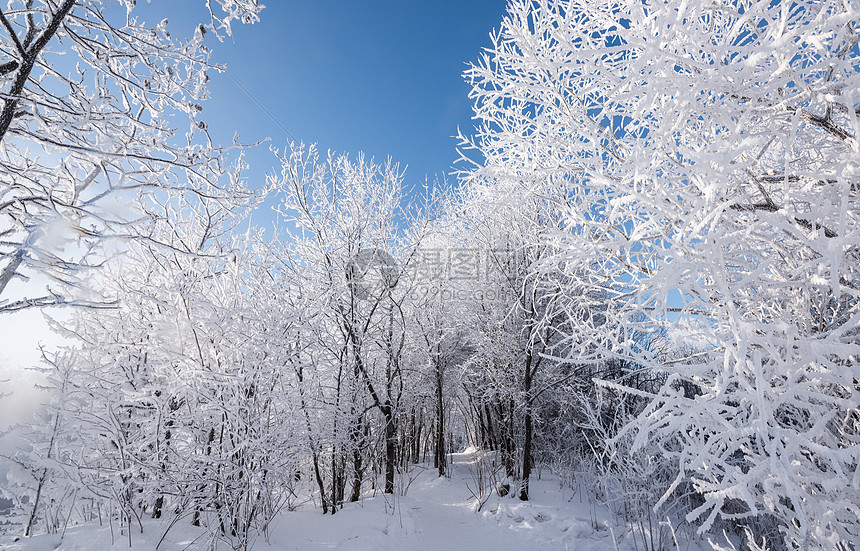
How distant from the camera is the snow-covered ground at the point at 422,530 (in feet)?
A: 15.1

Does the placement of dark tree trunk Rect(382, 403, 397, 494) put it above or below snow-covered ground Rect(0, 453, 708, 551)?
above

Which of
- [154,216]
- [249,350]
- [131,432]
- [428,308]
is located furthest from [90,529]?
[428,308]

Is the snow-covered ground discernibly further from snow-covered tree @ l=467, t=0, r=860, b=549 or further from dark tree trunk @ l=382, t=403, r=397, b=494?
snow-covered tree @ l=467, t=0, r=860, b=549

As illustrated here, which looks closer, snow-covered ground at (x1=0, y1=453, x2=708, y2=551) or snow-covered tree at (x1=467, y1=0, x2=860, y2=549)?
snow-covered tree at (x1=467, y1=0, x2=860, y2=549)

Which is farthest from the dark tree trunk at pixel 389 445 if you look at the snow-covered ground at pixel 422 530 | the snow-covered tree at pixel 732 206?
the snow-covered tree at pixel 732 206

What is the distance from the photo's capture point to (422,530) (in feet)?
23.2

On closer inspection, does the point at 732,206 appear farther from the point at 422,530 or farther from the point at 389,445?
the point at 389,445

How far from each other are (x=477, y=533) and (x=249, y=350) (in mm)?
5506

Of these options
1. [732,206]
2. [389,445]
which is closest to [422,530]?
[389,445]

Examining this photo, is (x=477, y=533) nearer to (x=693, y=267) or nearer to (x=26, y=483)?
(x=693, y=267)

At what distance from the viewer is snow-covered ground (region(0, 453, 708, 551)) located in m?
4.60

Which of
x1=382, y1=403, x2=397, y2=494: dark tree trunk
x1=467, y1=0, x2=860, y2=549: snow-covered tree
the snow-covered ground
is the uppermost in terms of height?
x1=467, y1=0, x2=860, y2=549: snow-covered tree

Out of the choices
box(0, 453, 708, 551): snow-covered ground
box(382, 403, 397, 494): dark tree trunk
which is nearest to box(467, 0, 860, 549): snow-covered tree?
box(0, 453, 708, 551): snow-covered ground

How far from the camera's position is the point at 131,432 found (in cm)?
573
